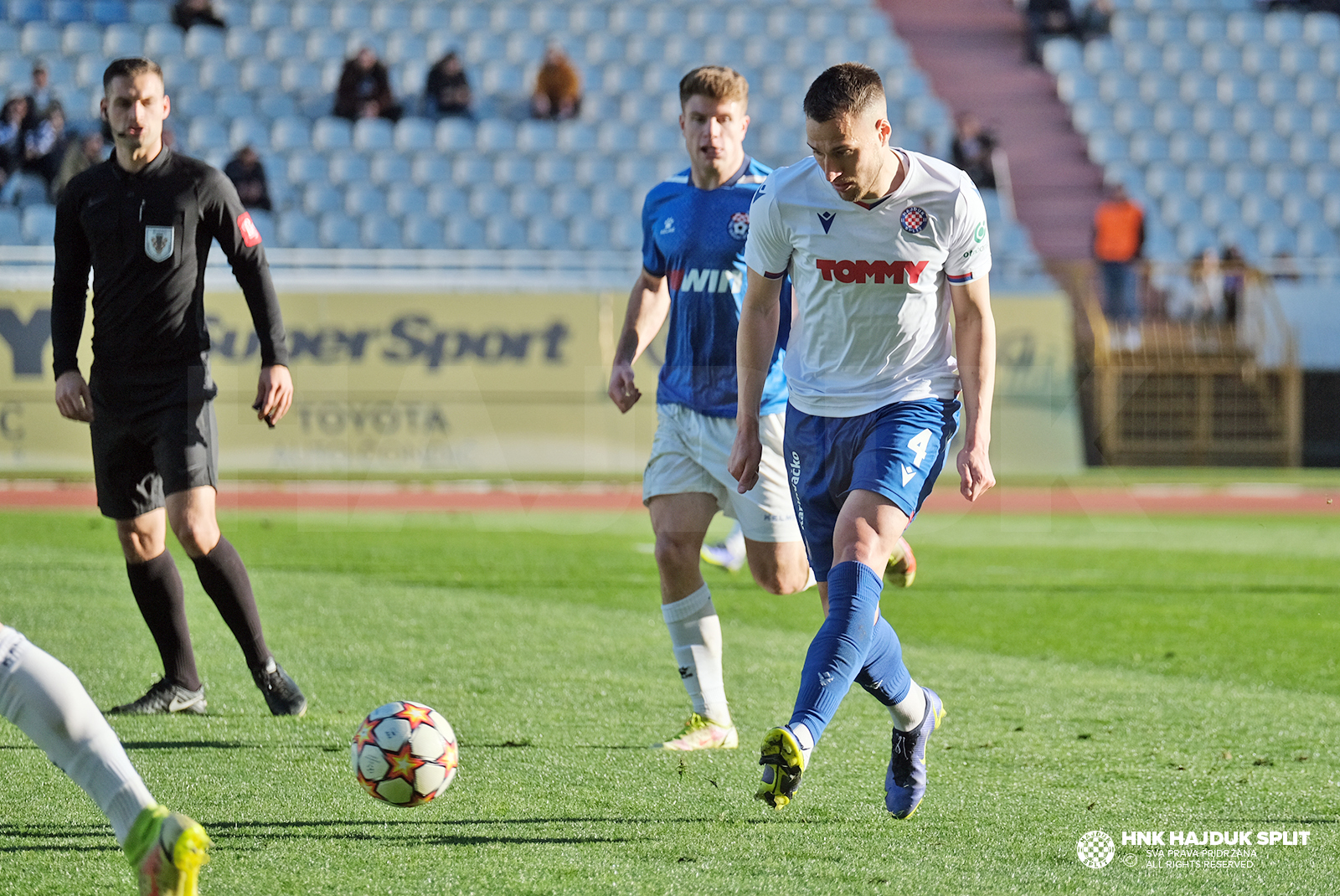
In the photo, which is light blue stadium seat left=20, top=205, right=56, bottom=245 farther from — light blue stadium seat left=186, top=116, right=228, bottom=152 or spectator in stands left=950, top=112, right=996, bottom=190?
spectator in stands left=950, top=112, right=996, bottom=190

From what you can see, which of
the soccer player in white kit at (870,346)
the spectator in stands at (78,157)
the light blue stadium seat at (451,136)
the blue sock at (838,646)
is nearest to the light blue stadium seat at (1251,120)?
the light blue stadium seat at (451,136)

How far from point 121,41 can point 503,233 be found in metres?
7.10

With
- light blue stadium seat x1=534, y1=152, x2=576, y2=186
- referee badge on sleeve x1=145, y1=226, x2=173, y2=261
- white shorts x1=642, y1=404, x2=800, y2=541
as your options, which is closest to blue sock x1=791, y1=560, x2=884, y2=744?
white shorts x1=642, y1=404, x2=800, y2=541

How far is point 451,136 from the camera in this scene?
22641 millimetres

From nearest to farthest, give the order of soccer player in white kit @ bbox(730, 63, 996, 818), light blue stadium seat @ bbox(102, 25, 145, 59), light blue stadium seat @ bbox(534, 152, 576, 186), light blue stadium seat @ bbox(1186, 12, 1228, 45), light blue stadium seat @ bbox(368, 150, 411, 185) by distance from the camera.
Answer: soccer player in white kit @ bbox(730, 63, 996, 818)
light blue stadium seat @ bbox(368, 150, 411, 185)
light blue stadium seat @ bbox(534, 152, 576, 186)
light blue stadium seat @ bbox(102, 25, 145, 59)
light blue stadium seat @ bbox(1186, 12, 1228, 45)

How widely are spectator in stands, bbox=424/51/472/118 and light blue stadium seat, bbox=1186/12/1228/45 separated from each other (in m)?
12.8

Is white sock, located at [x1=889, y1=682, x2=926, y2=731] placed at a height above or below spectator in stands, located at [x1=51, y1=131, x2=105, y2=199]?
below

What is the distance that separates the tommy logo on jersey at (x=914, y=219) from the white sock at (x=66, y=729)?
8.14 ft

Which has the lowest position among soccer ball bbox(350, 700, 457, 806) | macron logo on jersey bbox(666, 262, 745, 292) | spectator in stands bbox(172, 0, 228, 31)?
soccer ball bbox(350, 700, 457, 806)

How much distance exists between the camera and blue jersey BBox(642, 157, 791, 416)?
5.63 m

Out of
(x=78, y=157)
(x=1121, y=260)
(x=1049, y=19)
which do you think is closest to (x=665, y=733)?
(x=78, y=157)

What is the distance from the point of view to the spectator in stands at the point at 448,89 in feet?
74.1

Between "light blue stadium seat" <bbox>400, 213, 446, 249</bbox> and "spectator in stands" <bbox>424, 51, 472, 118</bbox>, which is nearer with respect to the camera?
"light blue stadium seat" <bbox>400, 213, 446, 249</bbox>

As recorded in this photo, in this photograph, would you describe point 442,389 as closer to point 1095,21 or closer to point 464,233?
point 464,233
